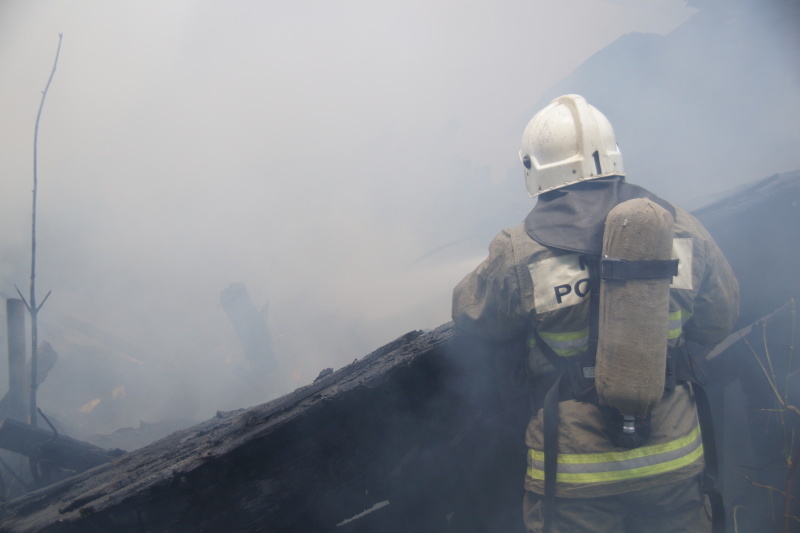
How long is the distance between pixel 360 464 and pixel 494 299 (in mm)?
992

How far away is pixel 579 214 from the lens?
1602 millimetres

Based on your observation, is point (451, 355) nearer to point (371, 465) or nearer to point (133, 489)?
point (371, 465)

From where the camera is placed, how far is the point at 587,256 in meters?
1.54

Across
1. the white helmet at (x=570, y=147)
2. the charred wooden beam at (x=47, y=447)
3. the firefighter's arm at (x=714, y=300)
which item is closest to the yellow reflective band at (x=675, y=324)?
the firefighter's arm at (x=714, y=300)

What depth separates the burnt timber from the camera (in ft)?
5.62

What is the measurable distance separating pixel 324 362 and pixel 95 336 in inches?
275

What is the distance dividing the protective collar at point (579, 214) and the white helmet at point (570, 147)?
6 cm

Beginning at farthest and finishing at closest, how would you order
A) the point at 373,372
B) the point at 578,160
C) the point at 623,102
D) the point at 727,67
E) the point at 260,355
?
1. the point at 623,102
2. the point at 260,355
3. the point at 727,67
4. the point at 373,372
5. the point at 578,160

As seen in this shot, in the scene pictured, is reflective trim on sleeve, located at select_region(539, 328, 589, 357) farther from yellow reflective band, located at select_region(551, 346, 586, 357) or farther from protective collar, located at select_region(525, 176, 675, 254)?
protective collar, located at select_region(525, 176, 675, 254)

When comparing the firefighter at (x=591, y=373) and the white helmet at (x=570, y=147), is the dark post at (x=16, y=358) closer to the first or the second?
the firefighter at (x=591, y=373)

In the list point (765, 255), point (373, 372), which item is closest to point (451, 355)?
point (373, 372)

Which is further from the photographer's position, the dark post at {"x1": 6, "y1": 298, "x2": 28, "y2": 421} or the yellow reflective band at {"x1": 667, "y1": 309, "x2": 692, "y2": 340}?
the dark post at {"x1": 6, "y1": 298, "x2": 28, "y2": 421}

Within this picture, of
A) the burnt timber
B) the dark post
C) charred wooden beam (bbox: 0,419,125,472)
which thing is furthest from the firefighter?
the dark post

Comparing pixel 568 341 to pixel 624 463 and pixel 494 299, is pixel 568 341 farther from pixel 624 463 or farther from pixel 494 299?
pixel 624 463
